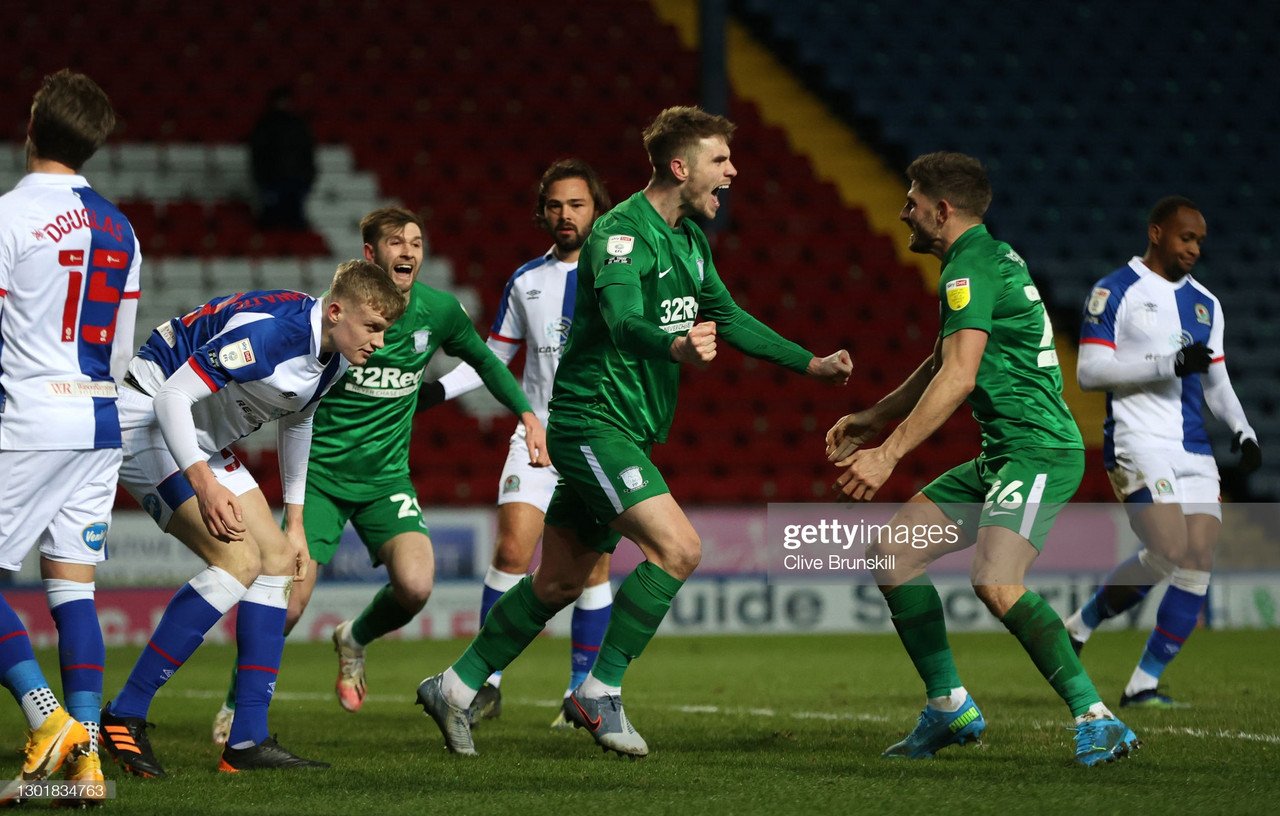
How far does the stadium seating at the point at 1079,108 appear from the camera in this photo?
1658 cm

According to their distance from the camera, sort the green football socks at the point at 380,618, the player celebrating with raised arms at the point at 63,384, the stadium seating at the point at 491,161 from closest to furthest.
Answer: the player celebrating with raised arms at the point at 63,384
the green football socks at the point at 380,618
the stadium seating at the point at 491,161

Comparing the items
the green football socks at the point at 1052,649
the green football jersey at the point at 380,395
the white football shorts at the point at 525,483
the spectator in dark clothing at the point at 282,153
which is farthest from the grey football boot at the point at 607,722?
the spectator in dark clothing at the point at 282,153

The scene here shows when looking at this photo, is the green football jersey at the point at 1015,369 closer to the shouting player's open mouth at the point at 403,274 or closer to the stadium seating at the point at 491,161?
the shouting player's open mouth at the point at 403,274

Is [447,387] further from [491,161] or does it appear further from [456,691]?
[491,161]

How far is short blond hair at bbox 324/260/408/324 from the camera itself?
506 centimetres

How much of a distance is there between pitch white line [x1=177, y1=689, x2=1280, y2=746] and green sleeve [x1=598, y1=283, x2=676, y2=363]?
8.03 feet

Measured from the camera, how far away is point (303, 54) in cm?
1728

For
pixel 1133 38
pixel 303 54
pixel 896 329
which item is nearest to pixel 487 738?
pixel 896 329

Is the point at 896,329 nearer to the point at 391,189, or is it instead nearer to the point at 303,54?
the point at 391,189

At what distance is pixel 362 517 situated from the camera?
263 inches

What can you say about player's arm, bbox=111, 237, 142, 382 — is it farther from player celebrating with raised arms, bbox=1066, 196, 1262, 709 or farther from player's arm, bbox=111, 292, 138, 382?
player celebrating with raised arms, bbox=1066, 196, 1262, 709

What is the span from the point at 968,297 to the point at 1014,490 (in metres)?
0.69

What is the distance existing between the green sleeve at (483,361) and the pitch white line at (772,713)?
5.59 ft

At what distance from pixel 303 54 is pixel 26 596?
8079mm
